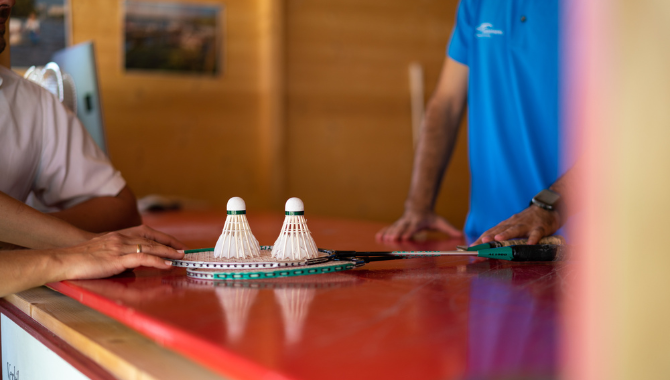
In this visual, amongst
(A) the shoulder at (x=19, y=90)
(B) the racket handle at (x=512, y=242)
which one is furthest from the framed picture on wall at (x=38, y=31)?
(B) the racket handle at (x=512, y=242)

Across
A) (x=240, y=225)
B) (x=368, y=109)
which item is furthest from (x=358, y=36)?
(x=240, y=225)

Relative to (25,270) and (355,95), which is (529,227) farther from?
(355,95)

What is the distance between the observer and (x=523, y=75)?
5.40 feet

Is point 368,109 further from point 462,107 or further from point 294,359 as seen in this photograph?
point 294,359

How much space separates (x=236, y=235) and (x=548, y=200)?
643 mm

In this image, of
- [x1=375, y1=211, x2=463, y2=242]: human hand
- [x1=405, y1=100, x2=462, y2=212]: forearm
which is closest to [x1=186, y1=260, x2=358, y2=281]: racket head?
[x1=375, y1=211, x2=463, y2=242]: human hand

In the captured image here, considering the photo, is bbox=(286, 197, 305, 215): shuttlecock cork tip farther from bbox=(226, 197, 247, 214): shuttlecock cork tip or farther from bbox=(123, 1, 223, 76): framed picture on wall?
bbox=(123, 1, 223, 76): framed picture on wall

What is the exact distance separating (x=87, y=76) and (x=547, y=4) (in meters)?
1.64

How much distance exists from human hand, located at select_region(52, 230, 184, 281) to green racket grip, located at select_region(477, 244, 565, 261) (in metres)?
0.53

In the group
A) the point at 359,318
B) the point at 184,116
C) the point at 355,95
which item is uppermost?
the point at 355,95

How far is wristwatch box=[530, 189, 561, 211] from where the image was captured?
1.16 m

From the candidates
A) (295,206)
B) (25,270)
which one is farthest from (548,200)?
(25,270)

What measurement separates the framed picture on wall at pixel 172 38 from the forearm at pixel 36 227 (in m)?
2.46

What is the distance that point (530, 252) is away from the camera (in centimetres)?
100
